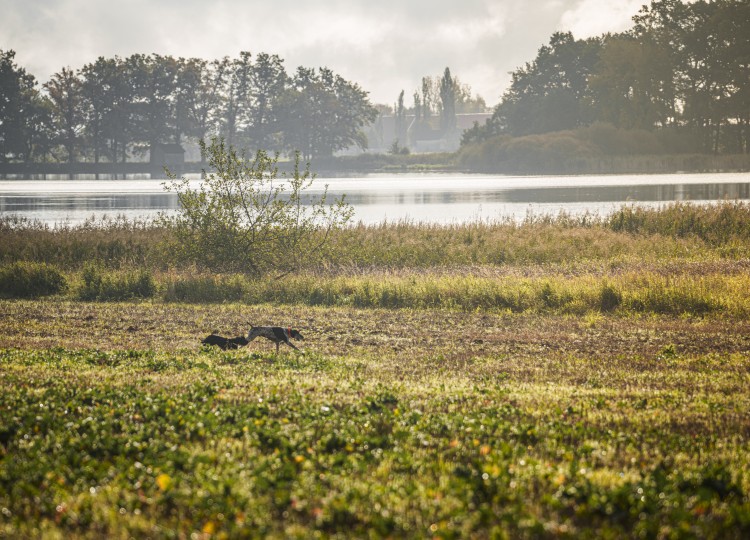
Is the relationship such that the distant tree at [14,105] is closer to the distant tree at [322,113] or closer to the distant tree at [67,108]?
the distant tree at [67,108]

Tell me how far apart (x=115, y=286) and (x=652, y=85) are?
11517 cm

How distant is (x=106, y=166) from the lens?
5349 inches

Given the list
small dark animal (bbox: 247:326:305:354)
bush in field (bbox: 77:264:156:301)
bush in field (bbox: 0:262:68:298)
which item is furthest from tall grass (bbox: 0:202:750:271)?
small dark animal (bbox: 247:326:305:354)

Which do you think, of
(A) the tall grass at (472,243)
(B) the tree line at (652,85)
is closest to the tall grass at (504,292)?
(A) the tall grass at (472,243)

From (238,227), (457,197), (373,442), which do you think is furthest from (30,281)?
(457,197)

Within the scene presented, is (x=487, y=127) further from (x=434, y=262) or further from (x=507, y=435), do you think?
(x=507, y=435)

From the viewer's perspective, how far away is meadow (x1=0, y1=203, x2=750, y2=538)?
23.5ft

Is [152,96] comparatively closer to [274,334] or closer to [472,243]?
[472,243]

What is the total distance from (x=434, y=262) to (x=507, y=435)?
85.7 ft

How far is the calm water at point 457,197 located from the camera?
2655 inches

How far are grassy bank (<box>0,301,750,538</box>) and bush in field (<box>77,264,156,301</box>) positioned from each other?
10.6 metres

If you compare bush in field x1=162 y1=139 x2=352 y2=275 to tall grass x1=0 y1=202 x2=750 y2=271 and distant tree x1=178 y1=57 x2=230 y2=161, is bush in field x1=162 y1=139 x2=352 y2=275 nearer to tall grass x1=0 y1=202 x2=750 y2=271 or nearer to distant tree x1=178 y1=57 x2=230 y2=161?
tall grass x1=0 y1=202 x2=750 y2=271

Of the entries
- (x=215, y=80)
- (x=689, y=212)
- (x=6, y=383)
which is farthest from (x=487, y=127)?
(x=6, y=383)

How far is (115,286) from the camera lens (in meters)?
29.0
